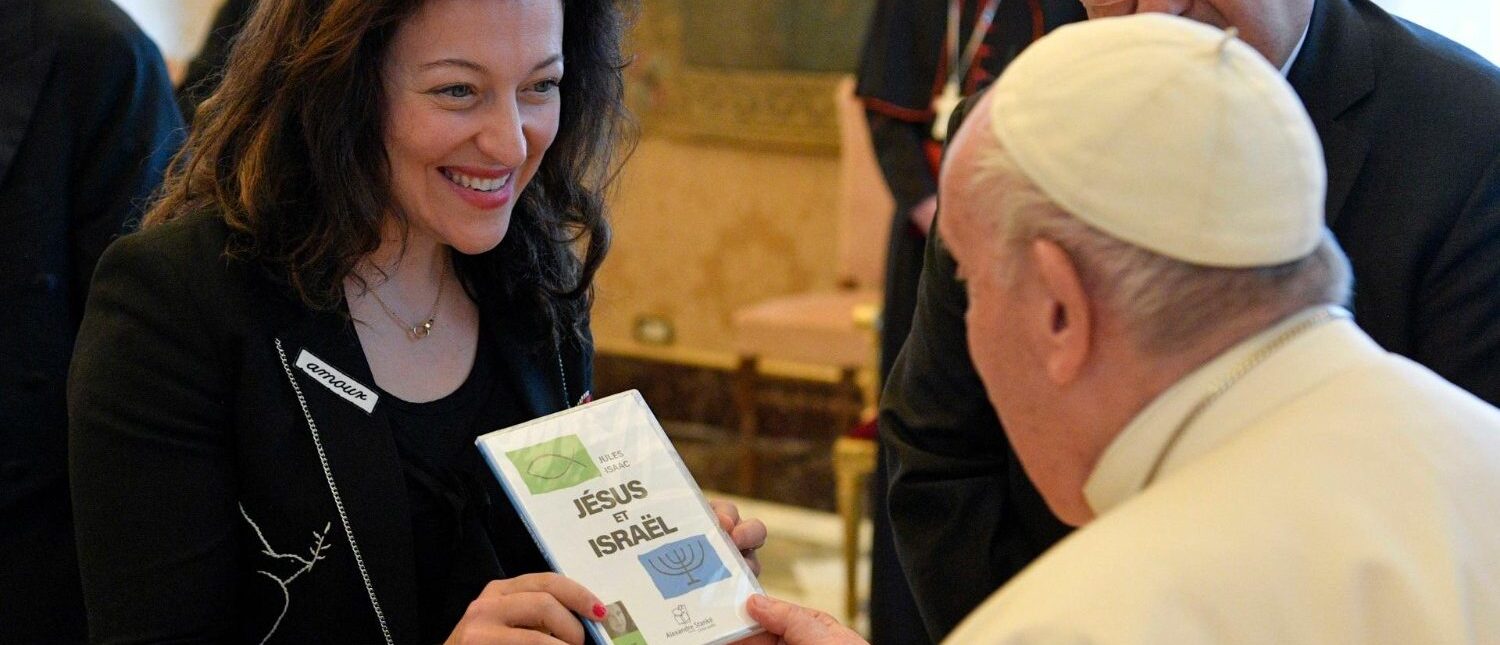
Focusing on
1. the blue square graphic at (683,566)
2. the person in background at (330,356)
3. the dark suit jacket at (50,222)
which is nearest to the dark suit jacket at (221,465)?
the person in background at (330,356)

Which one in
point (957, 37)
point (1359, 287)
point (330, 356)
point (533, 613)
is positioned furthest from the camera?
point (957, 37)

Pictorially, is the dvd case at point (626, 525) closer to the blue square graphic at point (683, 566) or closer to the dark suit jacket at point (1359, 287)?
the blue square graphic at point (683, 566)

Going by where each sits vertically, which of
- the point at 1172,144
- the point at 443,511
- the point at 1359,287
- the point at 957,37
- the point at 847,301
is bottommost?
the point at 847,301

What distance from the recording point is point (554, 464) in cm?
183

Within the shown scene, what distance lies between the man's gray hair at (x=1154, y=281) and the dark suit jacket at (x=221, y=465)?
1026 mm

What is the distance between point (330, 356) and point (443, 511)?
25 cm

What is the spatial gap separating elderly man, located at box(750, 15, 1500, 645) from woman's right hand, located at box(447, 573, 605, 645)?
0.58m

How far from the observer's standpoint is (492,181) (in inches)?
83.1

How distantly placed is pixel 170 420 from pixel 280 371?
0.15m

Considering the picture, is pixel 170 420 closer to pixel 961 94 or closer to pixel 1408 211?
pixel 1408 211

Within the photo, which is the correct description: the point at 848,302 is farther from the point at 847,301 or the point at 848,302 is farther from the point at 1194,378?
the point at 1194,378

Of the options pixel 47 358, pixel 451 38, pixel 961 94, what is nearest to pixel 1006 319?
pixel 451 38

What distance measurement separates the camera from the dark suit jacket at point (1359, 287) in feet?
6.06

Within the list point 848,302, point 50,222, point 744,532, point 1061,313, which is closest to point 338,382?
point 744,532
